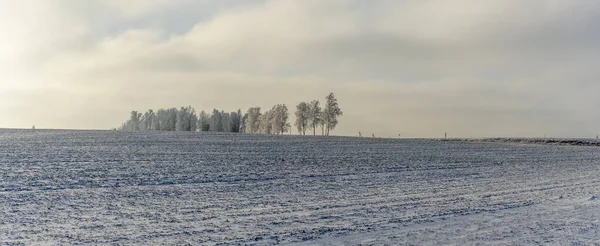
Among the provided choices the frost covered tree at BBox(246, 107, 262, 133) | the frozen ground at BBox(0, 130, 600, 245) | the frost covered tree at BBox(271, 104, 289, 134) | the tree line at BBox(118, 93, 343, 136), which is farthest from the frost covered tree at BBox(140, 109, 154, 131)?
the frozen ground at BBox(0, 130, 600, 245)

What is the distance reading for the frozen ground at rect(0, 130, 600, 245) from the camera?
9.69 m

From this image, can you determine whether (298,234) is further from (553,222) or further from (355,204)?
(553,222)

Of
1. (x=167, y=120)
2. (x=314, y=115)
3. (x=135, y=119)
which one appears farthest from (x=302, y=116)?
(x=135, y=119)

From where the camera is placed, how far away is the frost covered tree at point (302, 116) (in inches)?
4525

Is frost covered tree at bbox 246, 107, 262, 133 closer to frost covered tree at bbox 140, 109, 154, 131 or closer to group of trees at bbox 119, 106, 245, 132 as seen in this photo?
group of trees at bbox 119, 106, 245, 132

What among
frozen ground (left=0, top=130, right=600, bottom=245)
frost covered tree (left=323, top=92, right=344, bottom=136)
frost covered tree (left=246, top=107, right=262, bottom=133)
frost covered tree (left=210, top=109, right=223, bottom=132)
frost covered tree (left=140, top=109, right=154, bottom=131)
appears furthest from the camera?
frost covered tree (left=140, top=109, right=154, bottom=131)

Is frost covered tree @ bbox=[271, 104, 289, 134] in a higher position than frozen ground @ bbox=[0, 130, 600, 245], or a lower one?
higher

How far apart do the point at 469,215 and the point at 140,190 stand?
9.19 meters

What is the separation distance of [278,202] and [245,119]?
132324 millimetres

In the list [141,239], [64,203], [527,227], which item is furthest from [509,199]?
[64,203]

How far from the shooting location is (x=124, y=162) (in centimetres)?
2200

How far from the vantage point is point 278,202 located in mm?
13539

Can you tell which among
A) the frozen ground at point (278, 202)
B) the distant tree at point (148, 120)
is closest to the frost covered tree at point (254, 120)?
the distant tree at point (148, 120)

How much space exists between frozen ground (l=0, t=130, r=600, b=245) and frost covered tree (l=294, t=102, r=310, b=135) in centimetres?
9027
